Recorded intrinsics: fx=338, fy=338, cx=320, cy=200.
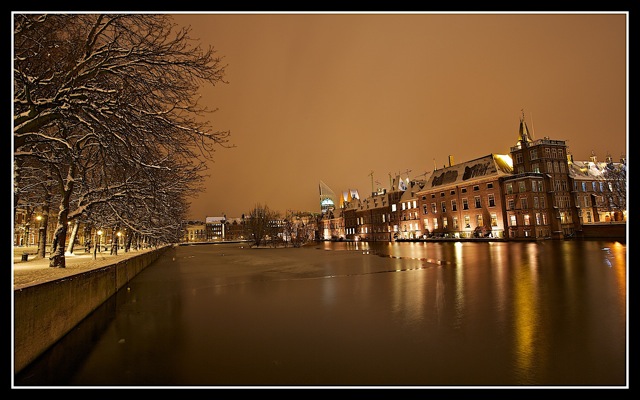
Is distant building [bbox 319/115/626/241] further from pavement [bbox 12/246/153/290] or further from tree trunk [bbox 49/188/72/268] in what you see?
tree trunk [bbox 49/188/72/268]

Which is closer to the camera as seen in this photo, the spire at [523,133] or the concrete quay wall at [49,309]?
the concrete quay wall at [49,309]

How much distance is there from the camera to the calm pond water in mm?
7023

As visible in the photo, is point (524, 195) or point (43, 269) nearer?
point (43, 269)

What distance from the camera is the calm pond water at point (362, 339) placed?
7023mm

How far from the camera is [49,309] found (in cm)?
896

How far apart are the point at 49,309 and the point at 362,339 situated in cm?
840

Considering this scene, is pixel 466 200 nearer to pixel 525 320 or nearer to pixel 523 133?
pixel 523 133

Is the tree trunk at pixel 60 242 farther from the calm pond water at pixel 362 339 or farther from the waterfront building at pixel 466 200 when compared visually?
the waterfront building at pixel 466 200

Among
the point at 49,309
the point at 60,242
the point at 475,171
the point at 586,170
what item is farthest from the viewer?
the point at 475,171

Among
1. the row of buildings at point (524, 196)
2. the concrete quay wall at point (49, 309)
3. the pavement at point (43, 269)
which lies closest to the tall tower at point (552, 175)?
the row of buildings at point (524, 196)

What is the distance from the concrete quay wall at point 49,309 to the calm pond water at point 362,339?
1.20 ft

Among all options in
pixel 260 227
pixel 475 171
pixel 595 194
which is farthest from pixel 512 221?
pixel 260 227
